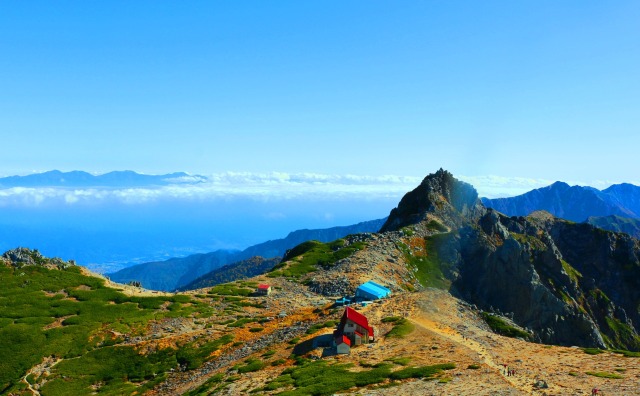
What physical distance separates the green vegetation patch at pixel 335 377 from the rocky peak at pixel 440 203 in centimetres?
11221

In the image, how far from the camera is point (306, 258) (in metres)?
124

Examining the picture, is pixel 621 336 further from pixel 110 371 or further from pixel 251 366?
pixel 110 371

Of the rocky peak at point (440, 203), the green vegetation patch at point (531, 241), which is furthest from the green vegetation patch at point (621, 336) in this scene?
the rocky peak at point (440, 203)

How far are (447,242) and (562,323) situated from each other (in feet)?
125

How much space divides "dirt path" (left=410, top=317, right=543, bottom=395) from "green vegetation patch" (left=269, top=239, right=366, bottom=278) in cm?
5080

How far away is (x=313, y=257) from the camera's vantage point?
405ft

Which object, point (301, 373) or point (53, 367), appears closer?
point (301, 373)

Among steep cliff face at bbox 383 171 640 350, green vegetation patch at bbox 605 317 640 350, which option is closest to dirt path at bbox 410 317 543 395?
steep cliff face at bbox 383 171 640 350

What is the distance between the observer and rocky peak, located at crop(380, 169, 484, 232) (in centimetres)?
16025

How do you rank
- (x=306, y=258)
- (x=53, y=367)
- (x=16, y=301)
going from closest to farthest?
1. (x=53, y=367)
2. (x=16, y=301)
3. (x=306, y=258)

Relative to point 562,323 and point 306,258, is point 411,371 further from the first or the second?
point 562,323

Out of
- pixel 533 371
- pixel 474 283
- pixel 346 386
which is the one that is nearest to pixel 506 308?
pixel 474 283

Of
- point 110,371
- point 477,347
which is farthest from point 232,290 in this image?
point 477,347

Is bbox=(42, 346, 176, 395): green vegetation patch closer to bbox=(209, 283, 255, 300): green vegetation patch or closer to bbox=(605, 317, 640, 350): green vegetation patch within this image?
bbox=(209, 283, 255, 300): green vegetation patch
